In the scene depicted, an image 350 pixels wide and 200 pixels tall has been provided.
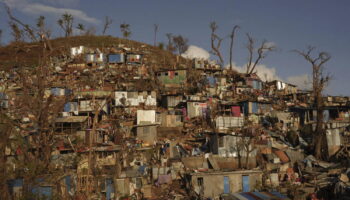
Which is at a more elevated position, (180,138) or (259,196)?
(180,138)

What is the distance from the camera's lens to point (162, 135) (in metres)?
28.5

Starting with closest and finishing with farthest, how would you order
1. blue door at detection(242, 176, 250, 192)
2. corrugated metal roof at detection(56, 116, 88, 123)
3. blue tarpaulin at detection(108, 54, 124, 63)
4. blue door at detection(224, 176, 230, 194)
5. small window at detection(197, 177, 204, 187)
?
small window at detection(197, 177, 204, 187) → blue door at detection(224, 176, 230, 194) → blue door at detection(242, 176, 250, 192) → corrugated metal roof at detection(56, 116, 88, 123) → blue tarpaulin at detection(108, 54, 124, 63)

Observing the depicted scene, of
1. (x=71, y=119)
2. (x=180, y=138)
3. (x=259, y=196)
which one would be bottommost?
(x=259, y=196)

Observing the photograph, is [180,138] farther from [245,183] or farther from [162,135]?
[245,183]

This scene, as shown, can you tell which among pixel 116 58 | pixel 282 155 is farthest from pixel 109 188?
pixel 116 58

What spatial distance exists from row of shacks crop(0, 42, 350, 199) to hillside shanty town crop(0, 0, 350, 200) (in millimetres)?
86

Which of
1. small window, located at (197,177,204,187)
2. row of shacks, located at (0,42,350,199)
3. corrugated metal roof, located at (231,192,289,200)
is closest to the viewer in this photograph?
corrugated metal roof, located at (231,192,289,200)

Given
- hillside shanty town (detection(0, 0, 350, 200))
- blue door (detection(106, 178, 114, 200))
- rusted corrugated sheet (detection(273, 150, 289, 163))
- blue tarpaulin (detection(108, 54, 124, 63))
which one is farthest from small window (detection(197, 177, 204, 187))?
blue tarpaulin (detection(108, 54, 124, 63))

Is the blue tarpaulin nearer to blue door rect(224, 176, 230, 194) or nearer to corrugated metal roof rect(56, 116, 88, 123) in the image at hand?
corrugated metal roof rect(56, 116, 88, 123)

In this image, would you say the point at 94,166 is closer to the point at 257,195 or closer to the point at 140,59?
the point at 257,195

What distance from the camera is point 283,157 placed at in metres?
24.6

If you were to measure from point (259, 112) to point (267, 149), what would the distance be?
8.30m

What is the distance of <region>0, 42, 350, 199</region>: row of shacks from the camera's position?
783 inches

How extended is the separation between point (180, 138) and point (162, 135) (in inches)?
75.1
